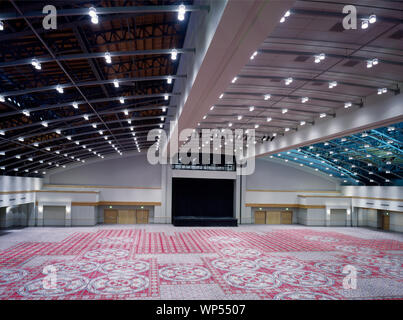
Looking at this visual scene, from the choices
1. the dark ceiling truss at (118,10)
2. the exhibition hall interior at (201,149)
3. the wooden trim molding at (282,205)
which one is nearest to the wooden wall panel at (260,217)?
the exhibition hall interior at (201,149)

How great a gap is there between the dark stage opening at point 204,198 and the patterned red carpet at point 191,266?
10.9 meters

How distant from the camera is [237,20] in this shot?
655 centimetres

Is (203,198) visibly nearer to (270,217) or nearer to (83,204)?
(270,217)

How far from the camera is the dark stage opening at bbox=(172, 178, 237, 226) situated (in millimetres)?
42284

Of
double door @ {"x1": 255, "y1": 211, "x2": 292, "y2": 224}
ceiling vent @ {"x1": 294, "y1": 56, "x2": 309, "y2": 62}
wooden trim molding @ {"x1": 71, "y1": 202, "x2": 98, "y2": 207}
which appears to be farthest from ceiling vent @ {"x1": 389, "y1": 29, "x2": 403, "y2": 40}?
double door @ {"x1": 255, "y1": 211, "x2": 292, "y2": 224}

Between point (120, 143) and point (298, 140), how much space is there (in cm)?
1735

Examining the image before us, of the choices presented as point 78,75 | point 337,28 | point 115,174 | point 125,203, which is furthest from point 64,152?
point 337,28

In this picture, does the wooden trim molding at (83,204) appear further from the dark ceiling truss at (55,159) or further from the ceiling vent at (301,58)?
the ceiling vent at (301,58)

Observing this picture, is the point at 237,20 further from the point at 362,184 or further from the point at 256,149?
the point at 362,184

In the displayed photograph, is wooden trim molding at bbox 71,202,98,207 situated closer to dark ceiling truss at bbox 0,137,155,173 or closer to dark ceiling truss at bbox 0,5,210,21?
dark ceiling truss at bbox 0,137,155,173

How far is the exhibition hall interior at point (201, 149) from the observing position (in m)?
9.88

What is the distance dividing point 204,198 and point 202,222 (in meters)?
5.39

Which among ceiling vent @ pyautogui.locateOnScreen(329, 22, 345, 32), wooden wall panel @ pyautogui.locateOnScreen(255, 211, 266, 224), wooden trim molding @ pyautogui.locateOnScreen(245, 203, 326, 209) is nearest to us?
ceiling vent @ pyautogui.locateOnScreen(329, 22, 345, 32)

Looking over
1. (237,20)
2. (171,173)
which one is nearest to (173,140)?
(171,173)
